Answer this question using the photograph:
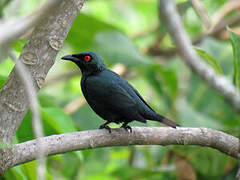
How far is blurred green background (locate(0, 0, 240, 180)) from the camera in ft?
12.5

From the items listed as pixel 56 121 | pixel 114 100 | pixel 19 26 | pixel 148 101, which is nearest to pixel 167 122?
pixel 114 100

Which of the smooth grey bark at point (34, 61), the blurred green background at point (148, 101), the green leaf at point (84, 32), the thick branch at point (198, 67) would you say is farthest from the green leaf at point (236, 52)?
the green leaf at point (84, 32)

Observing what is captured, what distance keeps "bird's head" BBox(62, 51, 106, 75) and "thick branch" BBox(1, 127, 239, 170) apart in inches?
30.9

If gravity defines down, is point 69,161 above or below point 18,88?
below

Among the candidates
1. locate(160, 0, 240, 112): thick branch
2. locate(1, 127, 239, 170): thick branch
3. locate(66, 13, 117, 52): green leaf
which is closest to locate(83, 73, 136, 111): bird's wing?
locate(1, 127, 239, 170): thick branch

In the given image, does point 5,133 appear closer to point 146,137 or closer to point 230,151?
point 146,137

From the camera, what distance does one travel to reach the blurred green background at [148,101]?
3.82 meters

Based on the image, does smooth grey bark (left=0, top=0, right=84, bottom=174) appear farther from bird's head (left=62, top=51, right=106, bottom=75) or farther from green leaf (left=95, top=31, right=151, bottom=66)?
green leaf (left=95, top=31, right=151, bottom=66)

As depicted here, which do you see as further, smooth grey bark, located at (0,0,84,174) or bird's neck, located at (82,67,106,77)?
bird's neck, located at (82,67,106,77)

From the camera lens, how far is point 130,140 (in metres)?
3.07

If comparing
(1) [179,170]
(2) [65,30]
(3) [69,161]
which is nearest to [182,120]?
(1) [179,170]

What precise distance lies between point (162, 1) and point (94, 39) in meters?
3.88

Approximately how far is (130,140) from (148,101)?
3.29 m

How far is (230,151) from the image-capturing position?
3178 mm
